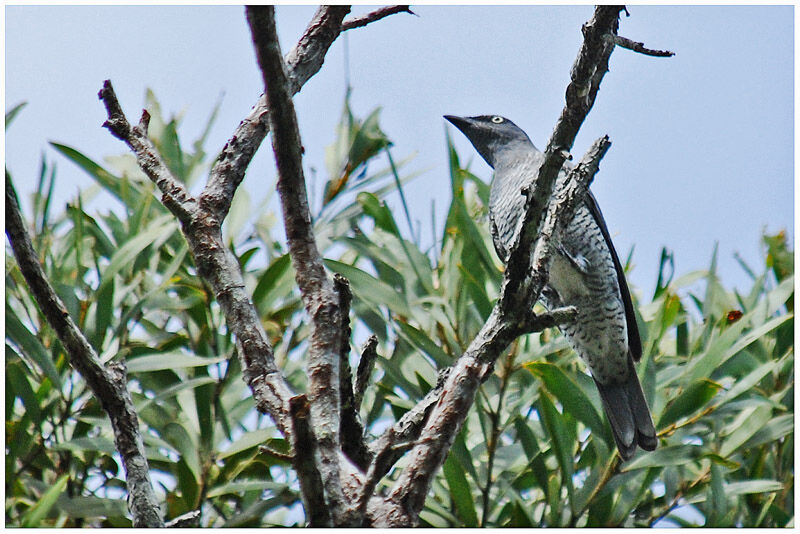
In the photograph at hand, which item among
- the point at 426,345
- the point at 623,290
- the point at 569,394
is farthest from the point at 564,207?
the point at 623,290

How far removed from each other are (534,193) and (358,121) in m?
2.16

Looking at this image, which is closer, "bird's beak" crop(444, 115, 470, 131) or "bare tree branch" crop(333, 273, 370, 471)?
"bare tree branch" crop(333, 273, 370, 471)

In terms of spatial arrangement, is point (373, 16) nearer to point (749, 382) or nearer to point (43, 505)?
point (43, 505)

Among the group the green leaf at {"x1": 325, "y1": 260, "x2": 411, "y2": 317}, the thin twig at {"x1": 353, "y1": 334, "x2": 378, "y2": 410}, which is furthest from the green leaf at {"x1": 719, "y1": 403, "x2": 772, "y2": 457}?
the thin twig at {"x1": 353, "y1": 334, "x2": 378, "y2": 410}

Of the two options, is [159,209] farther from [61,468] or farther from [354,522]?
[354,522]

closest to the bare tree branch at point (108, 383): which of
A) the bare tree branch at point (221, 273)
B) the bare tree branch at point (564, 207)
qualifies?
the bare tree branch at point (221, 273)

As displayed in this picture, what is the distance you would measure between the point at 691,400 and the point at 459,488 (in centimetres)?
73

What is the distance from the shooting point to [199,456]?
2.46 meters

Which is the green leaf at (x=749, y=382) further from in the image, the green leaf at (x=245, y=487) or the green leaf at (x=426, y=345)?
the green leaf at (x=245, y=487)

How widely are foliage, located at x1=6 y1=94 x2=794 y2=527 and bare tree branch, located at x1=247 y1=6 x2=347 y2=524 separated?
35.7 inches

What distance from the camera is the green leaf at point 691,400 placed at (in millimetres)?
2305

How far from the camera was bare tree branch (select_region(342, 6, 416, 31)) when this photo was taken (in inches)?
70.4

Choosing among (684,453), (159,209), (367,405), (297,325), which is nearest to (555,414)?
(684,453)

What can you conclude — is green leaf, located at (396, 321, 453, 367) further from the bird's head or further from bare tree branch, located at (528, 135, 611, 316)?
the bird's head
